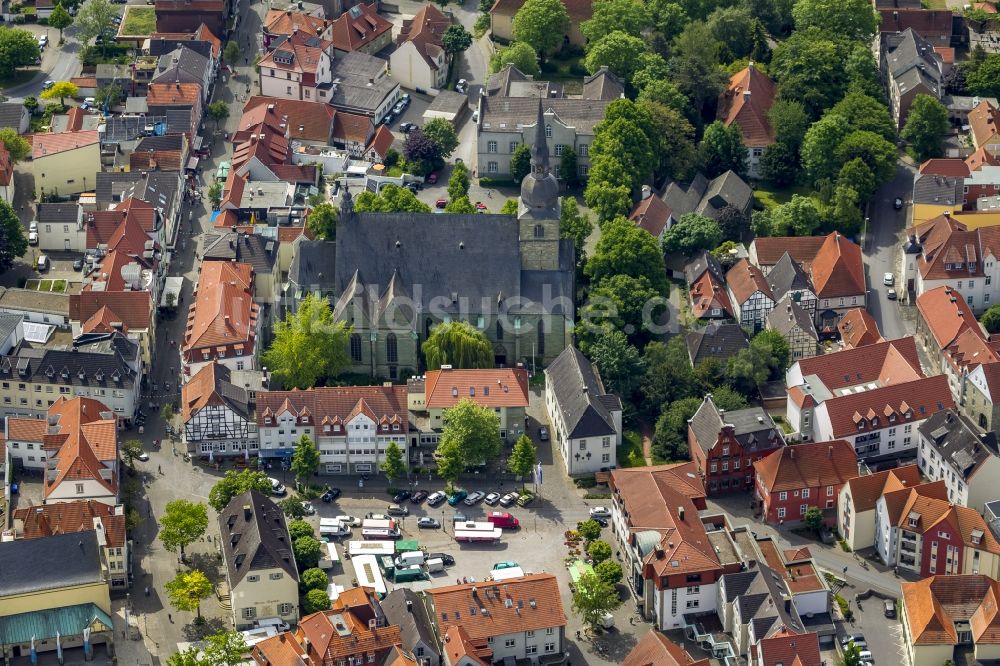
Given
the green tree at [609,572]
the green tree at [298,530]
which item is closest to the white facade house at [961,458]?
the green tree at [609,572]

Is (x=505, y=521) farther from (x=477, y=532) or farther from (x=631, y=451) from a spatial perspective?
(x=631, y=451)

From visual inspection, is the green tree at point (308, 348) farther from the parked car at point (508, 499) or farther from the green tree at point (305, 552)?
the green tree at point (305, 552)

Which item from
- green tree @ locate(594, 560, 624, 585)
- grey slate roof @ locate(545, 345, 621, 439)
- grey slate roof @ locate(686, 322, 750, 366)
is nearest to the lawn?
grey slate roof @ locate(545, 345, 621, 439)

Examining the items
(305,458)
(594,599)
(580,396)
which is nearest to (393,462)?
(305,458)

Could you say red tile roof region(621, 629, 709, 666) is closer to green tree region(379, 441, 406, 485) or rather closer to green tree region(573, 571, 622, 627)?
green tree region(573, 571, 622, 627)

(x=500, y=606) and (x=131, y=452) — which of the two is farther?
(x=131, y=452)

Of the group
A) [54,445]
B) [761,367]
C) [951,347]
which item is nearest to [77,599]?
[54,445]
